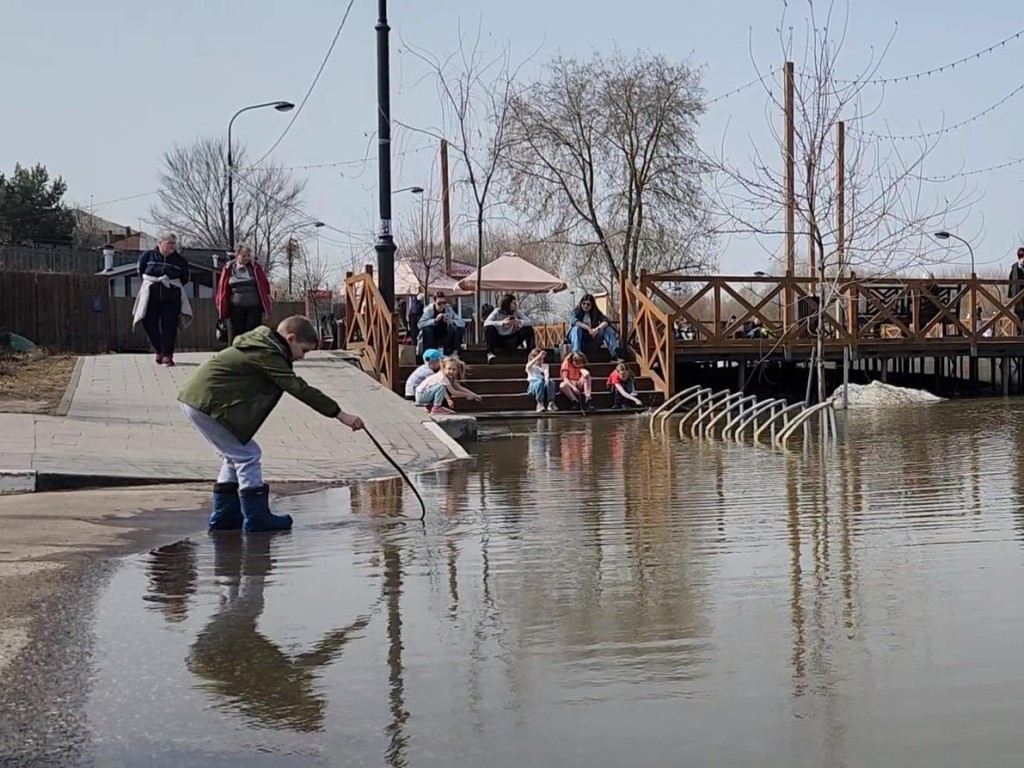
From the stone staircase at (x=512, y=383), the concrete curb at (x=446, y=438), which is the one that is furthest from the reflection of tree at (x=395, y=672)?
the stone staircase at (x=512, y=383)

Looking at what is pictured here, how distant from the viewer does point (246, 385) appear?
6480 mm

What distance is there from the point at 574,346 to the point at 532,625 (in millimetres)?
13498

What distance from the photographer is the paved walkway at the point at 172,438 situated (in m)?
8.55

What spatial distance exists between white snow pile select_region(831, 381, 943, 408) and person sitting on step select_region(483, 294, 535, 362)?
4.91m

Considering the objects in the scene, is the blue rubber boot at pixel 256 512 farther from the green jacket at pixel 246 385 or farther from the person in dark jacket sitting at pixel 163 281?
the person in dark jacket sitting at pixel 163 281

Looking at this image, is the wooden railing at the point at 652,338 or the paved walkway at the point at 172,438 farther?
the wooden railing at the point at 652,338

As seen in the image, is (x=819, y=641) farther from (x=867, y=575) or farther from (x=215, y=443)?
(x=215, y=443)

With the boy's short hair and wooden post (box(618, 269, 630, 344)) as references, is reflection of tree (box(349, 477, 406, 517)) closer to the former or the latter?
the boy's short hair

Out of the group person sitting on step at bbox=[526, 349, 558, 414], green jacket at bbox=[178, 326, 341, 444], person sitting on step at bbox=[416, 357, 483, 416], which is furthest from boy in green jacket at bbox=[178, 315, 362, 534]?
person sitting on step at bbox=[526, 349, 558, 414]

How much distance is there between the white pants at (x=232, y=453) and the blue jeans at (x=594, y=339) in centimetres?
1173

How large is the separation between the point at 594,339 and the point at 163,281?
6.94 meters

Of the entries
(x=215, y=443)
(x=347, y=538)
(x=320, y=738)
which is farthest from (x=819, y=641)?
(x=215, y=443)

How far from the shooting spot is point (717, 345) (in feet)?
61.8

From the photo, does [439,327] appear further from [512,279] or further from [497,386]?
[512,279]
